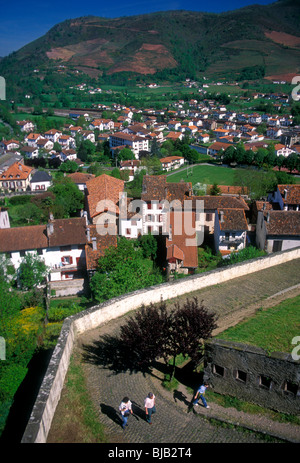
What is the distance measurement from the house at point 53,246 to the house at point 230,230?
12.5 meters

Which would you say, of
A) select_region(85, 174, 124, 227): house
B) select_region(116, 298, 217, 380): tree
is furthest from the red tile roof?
select_region(116, 298, 217, 380): tree

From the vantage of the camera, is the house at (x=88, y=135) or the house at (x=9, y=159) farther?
the house at (x=88, y=135)

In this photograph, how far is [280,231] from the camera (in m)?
29.4

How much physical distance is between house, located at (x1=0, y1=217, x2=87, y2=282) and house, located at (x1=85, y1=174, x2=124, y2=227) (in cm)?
311

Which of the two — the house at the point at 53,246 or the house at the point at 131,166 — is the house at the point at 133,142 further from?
the house at the point at 53,246

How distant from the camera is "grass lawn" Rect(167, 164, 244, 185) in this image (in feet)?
212

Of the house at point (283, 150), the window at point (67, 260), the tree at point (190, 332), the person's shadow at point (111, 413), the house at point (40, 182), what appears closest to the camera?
the person's shadow at point (111, 413)

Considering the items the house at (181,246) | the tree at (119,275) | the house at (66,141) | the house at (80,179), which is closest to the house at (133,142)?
the house at (66,141)

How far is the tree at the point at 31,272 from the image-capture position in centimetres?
2900

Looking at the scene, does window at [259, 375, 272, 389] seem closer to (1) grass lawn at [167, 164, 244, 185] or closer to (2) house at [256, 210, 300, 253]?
(2) house at [256, 210, 300, 253]

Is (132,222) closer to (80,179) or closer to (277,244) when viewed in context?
(277,244)

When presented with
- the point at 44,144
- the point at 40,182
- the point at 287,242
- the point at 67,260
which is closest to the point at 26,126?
the point at 44,144

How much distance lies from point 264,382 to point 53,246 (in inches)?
937
